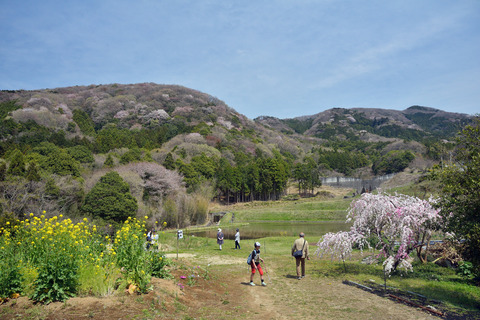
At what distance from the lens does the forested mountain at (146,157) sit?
2780 cm

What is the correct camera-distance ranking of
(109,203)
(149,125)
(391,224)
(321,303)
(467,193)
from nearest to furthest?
(321,303), (467,193), (391,224), (109,203), (149,125)

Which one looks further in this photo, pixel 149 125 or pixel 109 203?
pixel 149 125

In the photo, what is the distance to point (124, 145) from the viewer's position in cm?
6191

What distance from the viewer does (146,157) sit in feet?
168

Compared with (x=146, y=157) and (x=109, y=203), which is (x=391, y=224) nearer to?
(x=109, y=203)

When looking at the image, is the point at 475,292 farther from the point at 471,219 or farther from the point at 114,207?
the point at 114,207

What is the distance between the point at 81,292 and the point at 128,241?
156cm

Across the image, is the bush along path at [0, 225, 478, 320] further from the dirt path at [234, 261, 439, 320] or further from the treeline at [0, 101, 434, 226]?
the treeline at [0, 101, 434, 226]

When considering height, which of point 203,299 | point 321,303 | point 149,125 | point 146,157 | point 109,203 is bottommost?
point 321,303

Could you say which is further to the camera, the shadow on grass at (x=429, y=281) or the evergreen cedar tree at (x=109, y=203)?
the evergreen cedar tree at (x=109, y=203)

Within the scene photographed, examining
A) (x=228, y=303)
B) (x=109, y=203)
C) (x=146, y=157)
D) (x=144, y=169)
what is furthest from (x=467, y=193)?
(x=146, y=157)

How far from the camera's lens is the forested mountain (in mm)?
27797

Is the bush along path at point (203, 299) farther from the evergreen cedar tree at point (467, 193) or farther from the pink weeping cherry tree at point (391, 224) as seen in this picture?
the evergreen cedar tree at point (467, 193)

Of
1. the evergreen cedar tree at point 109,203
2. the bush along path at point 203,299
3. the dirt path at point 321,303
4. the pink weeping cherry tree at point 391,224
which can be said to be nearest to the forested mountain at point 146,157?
the evergreen cedar tree at point 109,203
